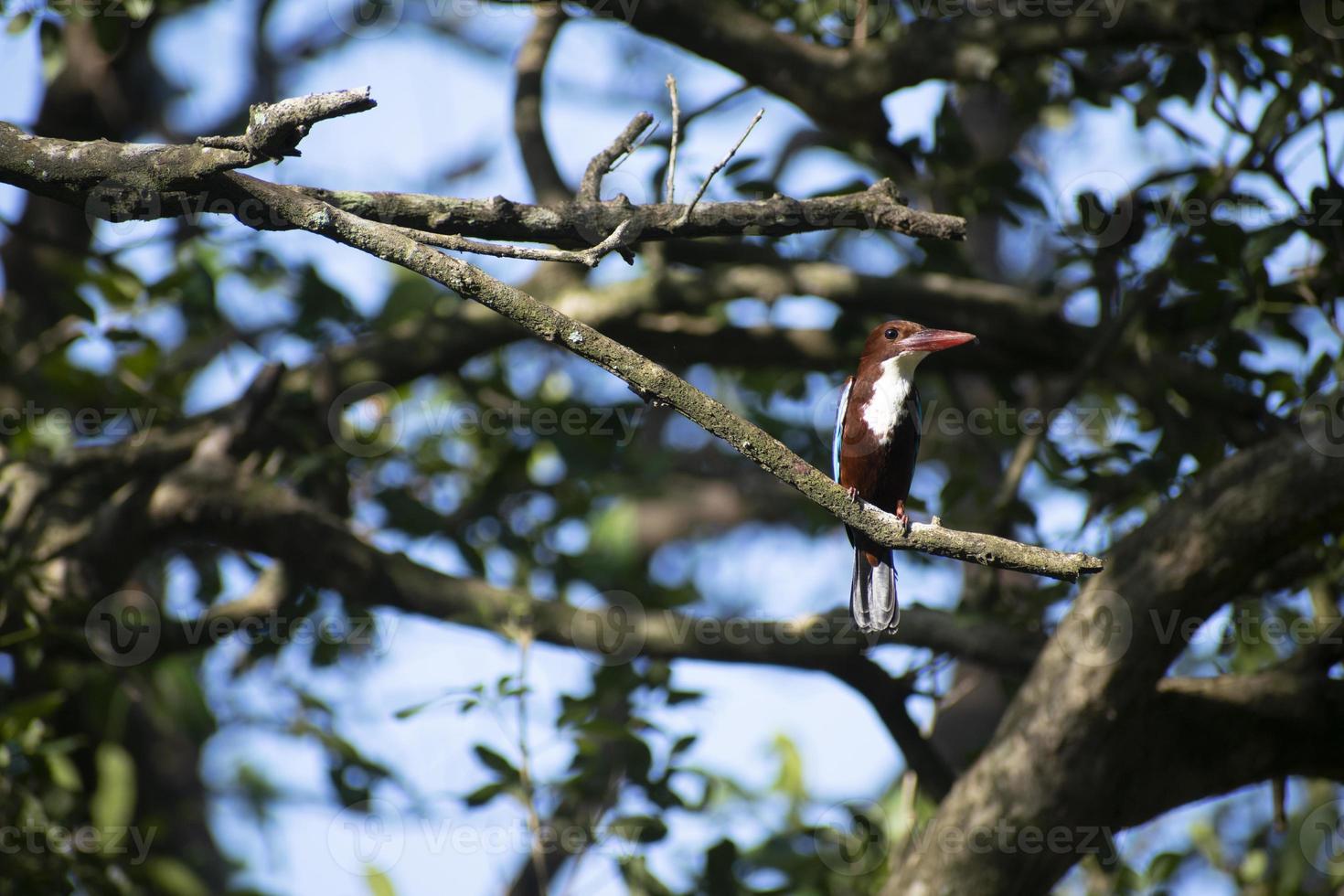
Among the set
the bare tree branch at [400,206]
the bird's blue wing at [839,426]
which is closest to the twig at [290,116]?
the bare tree branch at [400,206]

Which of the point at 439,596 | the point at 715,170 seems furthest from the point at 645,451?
the point at 715,170

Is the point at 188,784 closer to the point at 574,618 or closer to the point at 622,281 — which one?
the point at 574,618

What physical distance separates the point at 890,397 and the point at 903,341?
0.18m

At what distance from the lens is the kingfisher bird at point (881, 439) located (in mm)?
3408

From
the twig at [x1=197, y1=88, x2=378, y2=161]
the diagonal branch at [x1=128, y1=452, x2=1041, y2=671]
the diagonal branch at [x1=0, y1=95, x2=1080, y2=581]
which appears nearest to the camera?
the twig at [x1=197, y1=88, x2=378, y2=161]

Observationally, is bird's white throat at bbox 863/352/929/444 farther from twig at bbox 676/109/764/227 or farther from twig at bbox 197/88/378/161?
twig at bbox 197/88/378/161

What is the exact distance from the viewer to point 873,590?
11.2 ft

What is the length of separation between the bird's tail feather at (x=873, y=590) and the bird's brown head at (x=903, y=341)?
1.96 ft

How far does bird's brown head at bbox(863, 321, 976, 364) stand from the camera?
3373 millimetres

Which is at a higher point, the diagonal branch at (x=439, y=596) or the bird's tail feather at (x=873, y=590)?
the bird's tail feather at (x=873, y=590)

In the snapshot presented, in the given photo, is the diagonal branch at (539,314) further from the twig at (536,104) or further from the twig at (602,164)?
the twig at (536,104)

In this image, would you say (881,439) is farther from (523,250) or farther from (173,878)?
(173,878)

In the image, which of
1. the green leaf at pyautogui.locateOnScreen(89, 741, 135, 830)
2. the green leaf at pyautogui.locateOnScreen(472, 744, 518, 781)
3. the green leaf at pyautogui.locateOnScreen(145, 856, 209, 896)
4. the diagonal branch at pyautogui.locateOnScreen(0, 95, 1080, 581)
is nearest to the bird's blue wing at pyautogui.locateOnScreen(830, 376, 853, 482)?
the green leaf at pyautogui.locateOnScreen(472, 744, 518, 781)

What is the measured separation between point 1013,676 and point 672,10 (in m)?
2.54
